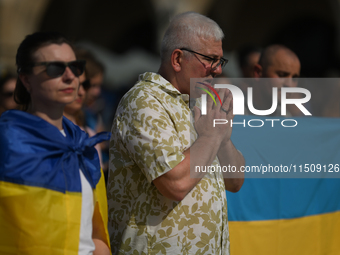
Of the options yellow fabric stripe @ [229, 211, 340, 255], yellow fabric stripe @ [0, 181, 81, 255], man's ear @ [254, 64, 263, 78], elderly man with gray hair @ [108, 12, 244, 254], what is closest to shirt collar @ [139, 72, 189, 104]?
elderly man with gray hair @ [108, 12, 244, 254]

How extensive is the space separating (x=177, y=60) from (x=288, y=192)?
4.88 ft

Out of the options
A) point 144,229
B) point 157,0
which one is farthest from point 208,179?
point 157,0

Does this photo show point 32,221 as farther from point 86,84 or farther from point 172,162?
point 86,84

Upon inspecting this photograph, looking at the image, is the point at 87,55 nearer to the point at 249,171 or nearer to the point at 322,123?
the point at 249,171

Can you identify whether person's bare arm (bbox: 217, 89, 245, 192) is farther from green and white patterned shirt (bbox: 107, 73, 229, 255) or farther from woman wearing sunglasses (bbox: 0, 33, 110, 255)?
woman wearing sunglasses (bbox: 0, 33, 110, 255)

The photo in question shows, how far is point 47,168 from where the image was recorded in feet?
6.37

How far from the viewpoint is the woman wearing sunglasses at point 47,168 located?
186 cm

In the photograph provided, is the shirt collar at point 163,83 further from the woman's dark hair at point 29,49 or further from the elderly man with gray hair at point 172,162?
the woman's dark hair at point 29,49

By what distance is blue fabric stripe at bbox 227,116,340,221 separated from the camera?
3432 mm

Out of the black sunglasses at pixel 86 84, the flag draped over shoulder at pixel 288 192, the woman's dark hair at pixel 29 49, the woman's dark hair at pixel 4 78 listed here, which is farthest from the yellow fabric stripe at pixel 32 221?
the woman's dark hair at pixel 4 78

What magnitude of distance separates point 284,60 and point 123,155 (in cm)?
215

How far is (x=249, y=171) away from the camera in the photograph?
3475 millimetres

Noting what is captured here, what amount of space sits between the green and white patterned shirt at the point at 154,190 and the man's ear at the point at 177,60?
6.4 inches

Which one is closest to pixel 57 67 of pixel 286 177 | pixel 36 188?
pixel 36 188
